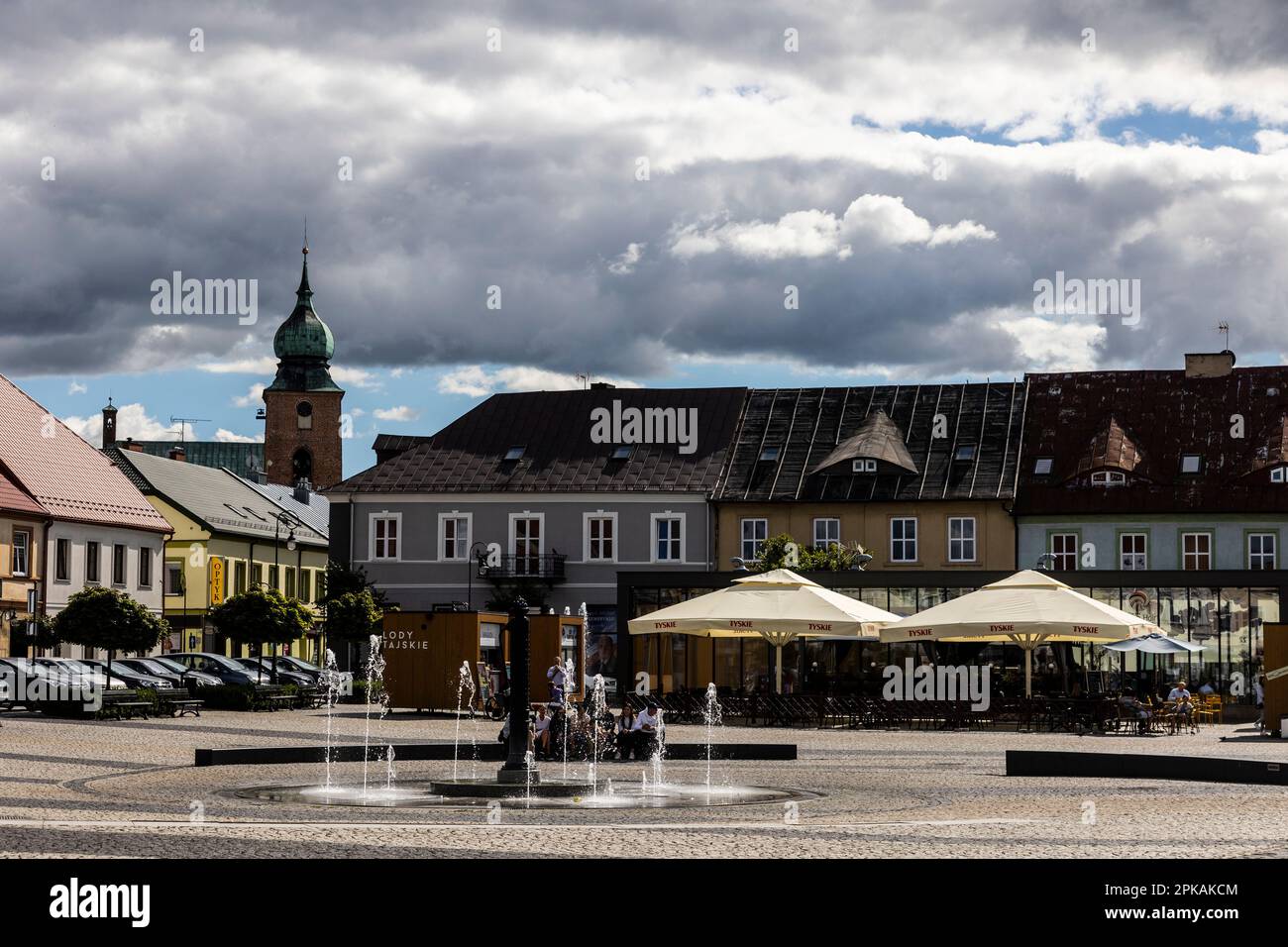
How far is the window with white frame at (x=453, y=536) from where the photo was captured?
6850 cm

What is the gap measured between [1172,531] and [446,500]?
83.5 ft

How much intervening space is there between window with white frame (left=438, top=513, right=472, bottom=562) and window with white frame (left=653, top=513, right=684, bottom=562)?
6898 millimetres

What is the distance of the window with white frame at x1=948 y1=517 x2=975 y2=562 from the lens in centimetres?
6475

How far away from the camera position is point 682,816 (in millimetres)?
18875

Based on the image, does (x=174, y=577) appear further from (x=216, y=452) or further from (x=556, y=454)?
(x=216, y=452)

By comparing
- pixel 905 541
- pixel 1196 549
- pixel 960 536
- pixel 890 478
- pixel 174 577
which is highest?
pixel 890 478

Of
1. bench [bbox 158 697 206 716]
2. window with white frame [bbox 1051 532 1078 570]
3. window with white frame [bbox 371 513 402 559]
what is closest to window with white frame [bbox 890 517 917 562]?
window with white frame [bbox 1051 532 1078 570]

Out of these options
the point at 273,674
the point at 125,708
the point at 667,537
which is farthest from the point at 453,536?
the point at 125,708

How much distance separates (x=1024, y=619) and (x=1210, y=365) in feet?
110

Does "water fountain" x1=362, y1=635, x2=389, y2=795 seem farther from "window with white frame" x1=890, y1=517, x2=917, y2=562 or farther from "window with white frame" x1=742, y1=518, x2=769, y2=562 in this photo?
"window with white frame" x1=890, y1=517, x2=917, y2=562

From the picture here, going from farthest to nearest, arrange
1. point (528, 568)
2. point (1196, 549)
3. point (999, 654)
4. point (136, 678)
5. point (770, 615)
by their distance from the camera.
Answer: point (528, 568), point (1196, 549), point (999, 654), point (136, 678), point (770, 615)

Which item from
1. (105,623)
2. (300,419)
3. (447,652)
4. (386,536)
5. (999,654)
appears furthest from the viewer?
(300,419)
